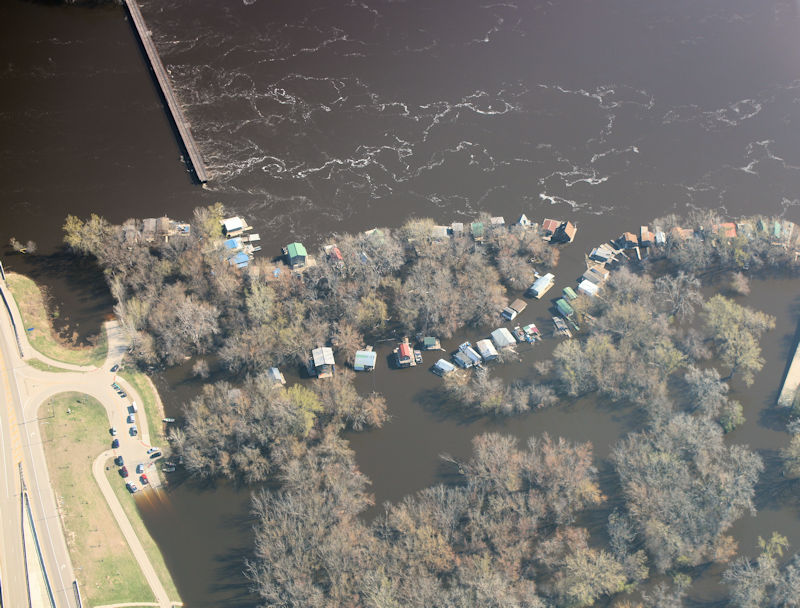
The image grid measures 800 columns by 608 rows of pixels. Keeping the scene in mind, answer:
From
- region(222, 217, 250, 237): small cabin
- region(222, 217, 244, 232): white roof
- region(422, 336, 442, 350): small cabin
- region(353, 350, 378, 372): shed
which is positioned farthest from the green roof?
region(422, 336, 442, 350): small cabin

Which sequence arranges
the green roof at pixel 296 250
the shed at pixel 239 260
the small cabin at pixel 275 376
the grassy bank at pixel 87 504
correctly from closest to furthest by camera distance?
1. the grassy bank at pixel 87 504
2. the small cabin at pixel 275 376
3. the shed at pixel 239 260
4. the green roof at pixel 296 250

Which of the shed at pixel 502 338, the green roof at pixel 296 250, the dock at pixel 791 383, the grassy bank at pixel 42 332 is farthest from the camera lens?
the green roof at pixel 296 250

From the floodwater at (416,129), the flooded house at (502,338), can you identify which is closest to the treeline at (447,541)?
the floodwater at (416,129)

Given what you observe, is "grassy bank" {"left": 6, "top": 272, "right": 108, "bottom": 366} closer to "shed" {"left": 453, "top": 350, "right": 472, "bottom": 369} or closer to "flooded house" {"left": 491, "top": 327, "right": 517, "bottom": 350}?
"shed" {"left": 453, "top": 350, "right": 472, "bottom": 369}

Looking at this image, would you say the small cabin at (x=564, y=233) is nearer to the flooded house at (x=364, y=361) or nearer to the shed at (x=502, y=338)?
the shed at (x=502, y=338)

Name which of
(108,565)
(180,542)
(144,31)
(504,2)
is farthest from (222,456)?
(504,2)

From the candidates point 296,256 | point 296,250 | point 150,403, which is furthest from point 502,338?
point 150,403

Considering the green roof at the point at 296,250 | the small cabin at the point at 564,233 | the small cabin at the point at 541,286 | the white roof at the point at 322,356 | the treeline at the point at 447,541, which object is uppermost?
the green roof at the point at 296,250
